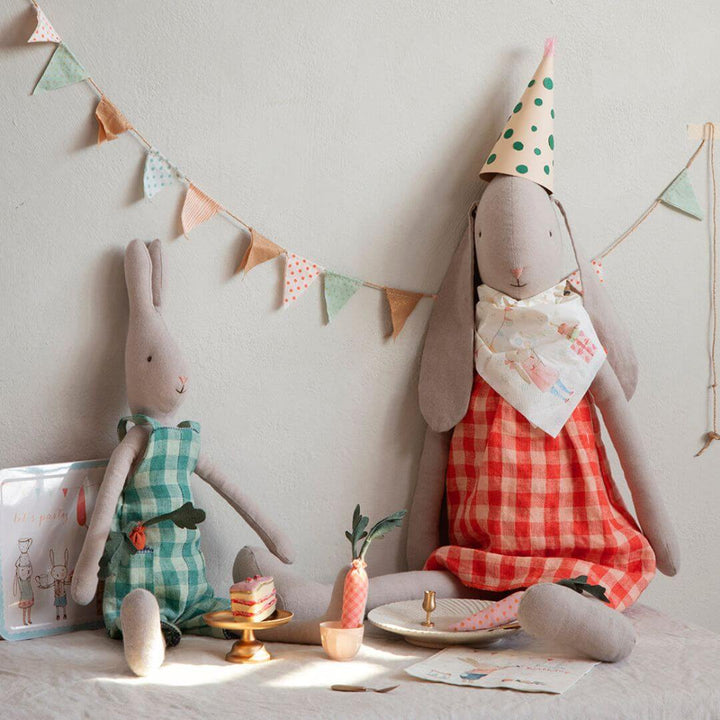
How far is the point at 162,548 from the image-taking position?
143cm

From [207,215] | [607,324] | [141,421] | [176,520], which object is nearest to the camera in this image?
[176,520]

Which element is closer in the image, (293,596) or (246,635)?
(246,635)

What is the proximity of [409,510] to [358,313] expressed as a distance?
14.8 inches

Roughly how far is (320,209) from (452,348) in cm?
34

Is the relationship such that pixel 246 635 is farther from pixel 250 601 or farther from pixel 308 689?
pixel 308 689

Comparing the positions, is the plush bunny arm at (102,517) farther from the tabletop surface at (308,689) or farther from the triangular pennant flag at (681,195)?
the triangular pennant flag at (681,195)

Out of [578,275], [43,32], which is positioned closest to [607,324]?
[578,275]

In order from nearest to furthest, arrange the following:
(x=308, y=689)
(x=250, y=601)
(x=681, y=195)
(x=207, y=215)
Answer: (x=308, y=689) < (x=250, y=601) < (x=207, y=215) < (x=681, y=195)

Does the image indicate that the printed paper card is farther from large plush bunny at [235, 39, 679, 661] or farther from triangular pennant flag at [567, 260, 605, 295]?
triangular pennant flag at [567, 260, 605, 295]

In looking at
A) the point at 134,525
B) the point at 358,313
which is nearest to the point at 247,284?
the point at 358,313

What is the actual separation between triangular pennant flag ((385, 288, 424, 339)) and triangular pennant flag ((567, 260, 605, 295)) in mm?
310

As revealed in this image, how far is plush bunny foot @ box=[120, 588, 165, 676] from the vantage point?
119 cm

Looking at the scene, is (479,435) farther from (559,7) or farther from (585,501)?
(559,7)

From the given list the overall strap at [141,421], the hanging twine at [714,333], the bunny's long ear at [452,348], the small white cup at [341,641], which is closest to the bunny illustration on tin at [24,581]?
the overall strap at [141,421]
